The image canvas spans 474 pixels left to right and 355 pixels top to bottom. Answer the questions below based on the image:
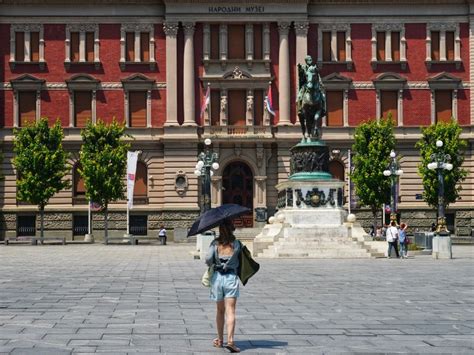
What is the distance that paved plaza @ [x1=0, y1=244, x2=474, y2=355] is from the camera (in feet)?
46.1

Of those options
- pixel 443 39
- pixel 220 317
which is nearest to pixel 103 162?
pixel 443 39

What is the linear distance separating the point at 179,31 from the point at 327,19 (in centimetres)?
1139

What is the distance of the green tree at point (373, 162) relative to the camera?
6425 cm

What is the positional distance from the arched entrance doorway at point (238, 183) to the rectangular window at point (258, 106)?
3488 millimetres

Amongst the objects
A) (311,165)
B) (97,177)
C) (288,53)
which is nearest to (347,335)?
(311,165)

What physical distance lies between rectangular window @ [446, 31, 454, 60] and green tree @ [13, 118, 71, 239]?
30042 millimetres

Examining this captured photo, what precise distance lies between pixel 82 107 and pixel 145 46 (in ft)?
22.1

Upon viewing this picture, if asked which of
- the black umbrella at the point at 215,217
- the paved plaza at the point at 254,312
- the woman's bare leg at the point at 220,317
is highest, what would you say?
the black umbrella at the point at 215,217

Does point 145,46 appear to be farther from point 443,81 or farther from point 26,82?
point 443,81

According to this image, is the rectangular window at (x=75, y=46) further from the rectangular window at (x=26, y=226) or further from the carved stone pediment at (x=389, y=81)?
the carved stone pediment at (x=389, y=81)

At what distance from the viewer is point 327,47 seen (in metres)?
68.8

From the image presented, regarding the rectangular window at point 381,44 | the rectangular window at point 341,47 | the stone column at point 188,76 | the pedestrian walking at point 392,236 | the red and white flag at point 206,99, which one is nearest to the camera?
the pedestrian walking at point 392,236

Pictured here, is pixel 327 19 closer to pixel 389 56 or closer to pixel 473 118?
pixel 389 56

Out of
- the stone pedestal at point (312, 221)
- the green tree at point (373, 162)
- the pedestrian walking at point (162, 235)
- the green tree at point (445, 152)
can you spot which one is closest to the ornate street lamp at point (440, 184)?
the stone pedestal at point (312, 221)
